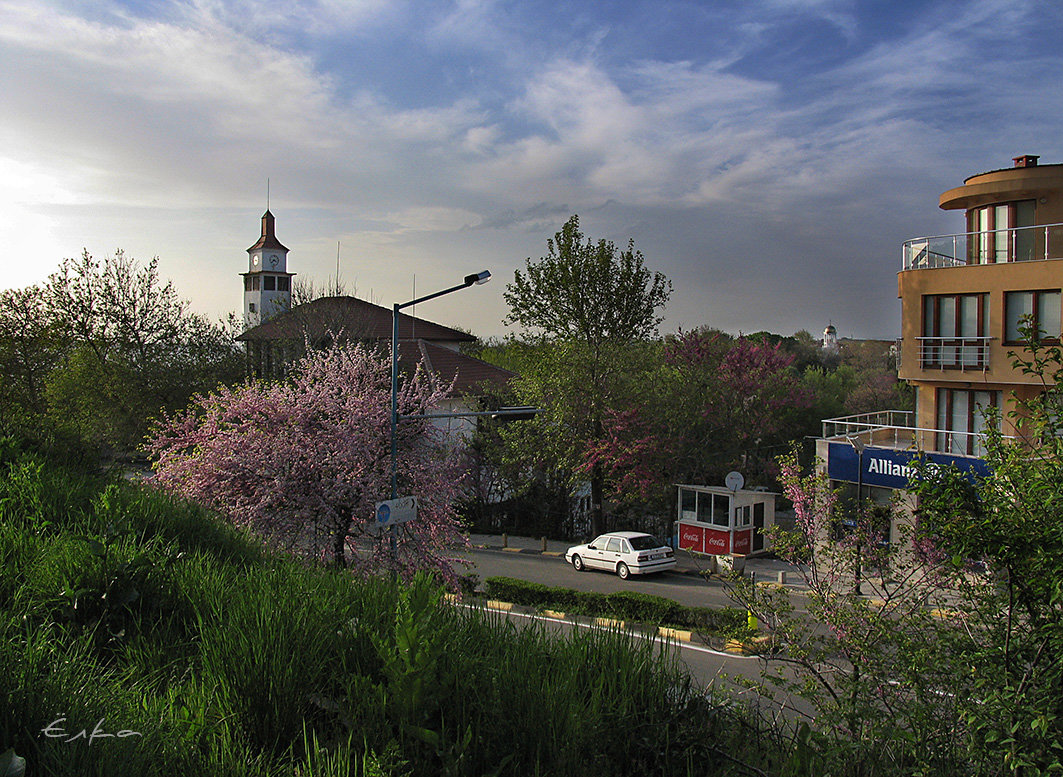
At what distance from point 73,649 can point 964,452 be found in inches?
898

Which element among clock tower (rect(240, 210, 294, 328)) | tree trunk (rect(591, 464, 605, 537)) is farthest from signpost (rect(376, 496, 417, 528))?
clock tower (rect(240, 210, 294, 328))

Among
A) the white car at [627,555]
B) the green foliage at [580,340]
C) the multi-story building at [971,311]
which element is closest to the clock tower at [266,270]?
the green foliage at [580,340]

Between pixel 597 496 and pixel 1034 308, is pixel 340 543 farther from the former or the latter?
pixel 1034 308

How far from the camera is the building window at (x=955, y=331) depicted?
71.2 feet

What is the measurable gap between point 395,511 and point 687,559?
563 inches

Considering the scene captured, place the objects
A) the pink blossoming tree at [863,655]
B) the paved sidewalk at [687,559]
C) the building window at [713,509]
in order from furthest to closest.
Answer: the building window at [713,509] → the paved sidewalk at [687,559] → the pink blossoming tree at [863,655]

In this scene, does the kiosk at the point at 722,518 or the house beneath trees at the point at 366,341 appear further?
the house beneath trees at the point at 366,341

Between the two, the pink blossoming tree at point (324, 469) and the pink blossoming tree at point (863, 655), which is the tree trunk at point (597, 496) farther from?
the pink blossoming tree at point (863, 655)

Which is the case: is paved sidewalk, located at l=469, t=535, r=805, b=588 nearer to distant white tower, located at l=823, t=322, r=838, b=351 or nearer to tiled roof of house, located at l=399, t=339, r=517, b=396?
tiled roof of house, located at l=399, t=339, r=517, b=396

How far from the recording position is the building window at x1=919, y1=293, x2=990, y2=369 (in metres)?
21.7

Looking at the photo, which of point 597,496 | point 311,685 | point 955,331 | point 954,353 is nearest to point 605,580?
point 597,496

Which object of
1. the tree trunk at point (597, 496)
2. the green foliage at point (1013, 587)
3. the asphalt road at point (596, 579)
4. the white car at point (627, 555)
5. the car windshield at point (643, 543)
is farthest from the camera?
the tree trunk at point (597, 496)
